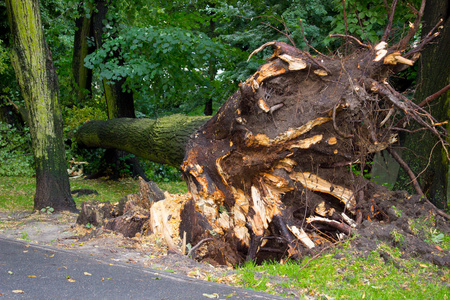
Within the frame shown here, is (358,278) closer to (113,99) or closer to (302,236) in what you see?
(302,236)

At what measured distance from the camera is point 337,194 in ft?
17.9

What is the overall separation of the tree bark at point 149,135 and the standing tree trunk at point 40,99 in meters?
1.73

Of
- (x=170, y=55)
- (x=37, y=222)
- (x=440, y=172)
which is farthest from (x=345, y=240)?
Result: (x=170, y=55)

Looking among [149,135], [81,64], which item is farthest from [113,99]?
[81,64]

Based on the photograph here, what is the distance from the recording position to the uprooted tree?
191 inches

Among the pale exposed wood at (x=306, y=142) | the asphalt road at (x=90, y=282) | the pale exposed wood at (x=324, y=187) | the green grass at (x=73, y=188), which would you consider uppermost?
the pale exposed wood at (x=306, y=142)

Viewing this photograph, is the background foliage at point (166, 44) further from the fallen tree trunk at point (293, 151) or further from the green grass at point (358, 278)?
the green grass at point (358, 278)

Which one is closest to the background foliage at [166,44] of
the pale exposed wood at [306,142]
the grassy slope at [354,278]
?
the pale exposed wood at [306,142]

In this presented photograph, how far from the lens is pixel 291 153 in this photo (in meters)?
5.12

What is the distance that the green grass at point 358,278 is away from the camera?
3.59m

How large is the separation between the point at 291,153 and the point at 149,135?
12.9 ft

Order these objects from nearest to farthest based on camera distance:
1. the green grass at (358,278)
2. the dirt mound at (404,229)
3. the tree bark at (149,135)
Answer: the green grass at (358,278)
the dirt mound at (404,229)
the tree bark at (149,135)

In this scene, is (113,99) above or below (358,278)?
above

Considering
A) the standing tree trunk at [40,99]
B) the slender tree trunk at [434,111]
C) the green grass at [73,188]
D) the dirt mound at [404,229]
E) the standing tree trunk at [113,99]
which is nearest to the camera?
the dirt mound at [404,229]
